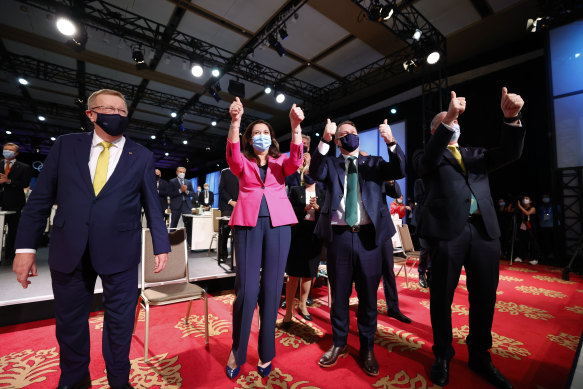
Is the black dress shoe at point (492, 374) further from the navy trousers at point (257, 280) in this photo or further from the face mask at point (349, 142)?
the face mask at point (349, 142)

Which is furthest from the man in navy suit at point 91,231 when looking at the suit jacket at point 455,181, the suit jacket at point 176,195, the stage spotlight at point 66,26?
the suit jacket at point 176,195

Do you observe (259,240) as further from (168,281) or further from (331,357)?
(168,281)

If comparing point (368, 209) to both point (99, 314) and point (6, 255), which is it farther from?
point (6, 255)


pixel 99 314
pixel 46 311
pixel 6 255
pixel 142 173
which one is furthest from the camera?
pixel 6 255

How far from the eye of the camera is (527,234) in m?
6.50

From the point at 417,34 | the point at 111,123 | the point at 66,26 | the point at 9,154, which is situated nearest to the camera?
the point at 111,123

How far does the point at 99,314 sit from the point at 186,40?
6.39 meters

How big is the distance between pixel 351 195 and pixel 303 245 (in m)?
0.98

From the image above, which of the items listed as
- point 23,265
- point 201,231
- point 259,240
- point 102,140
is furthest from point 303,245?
point 201,231

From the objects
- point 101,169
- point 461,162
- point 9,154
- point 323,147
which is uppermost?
point 9,154

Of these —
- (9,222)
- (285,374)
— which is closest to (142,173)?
(285,374)

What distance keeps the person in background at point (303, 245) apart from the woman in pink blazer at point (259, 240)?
0.76 meters

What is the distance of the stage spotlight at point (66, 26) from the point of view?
508 cm

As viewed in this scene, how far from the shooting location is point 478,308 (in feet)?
5.82
